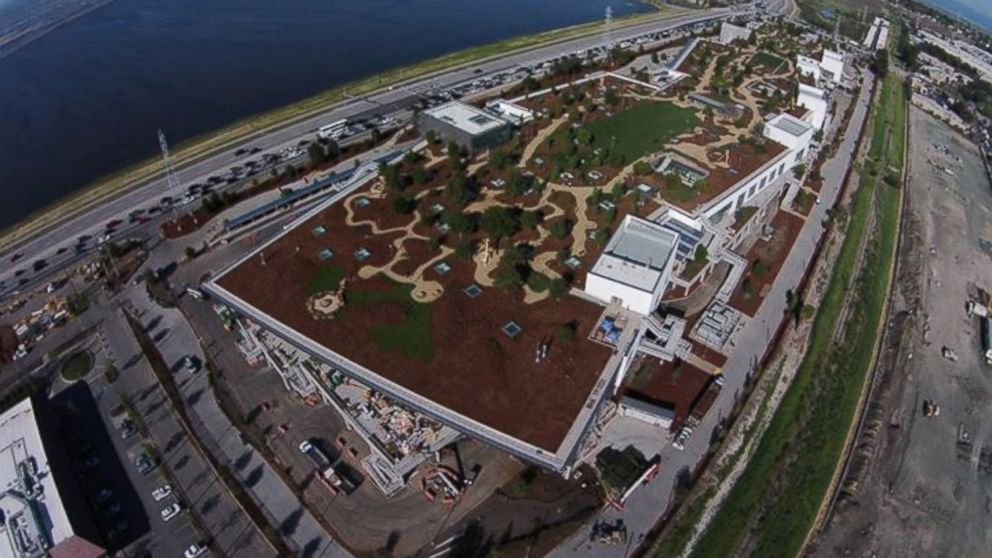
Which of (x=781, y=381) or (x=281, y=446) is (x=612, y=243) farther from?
(x=281, y=446)

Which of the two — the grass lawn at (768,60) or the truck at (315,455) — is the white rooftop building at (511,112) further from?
the truck at (315,455)

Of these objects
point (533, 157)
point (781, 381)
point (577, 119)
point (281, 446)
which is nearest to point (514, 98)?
point (577, 119)

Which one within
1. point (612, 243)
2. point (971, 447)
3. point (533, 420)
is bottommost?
point (971, 447)

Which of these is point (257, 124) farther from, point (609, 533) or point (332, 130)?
point (609, 533)

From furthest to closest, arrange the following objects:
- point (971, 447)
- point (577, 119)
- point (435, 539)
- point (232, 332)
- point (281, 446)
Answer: point (577, 119)
point (232, 332)
point (971, 447)
point (281, 446)
point (435, 539)

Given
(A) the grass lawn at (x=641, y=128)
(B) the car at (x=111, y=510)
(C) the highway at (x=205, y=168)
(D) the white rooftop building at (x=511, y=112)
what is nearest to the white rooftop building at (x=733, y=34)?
(C) the highway at (x=205, y=168)

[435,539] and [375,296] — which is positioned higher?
[375,296]

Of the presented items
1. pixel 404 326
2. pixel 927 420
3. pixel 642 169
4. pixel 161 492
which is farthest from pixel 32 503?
pixel 927 420
